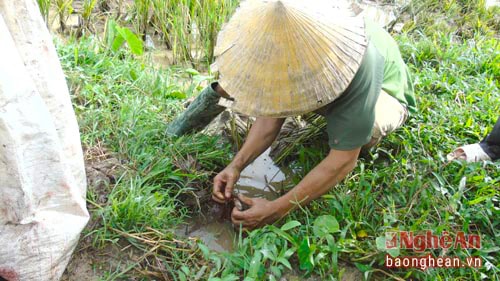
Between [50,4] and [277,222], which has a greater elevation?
[50,4]

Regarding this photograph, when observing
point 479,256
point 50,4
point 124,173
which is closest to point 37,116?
point 124,173

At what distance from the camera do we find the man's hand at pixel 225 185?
233 centimetres

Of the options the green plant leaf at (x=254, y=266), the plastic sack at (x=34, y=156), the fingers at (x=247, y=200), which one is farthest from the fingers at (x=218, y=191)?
the plastic sack at (x=34, y=156)

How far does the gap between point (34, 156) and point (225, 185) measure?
94 centimetres

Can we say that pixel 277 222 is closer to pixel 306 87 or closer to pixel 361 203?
pixel 361 203

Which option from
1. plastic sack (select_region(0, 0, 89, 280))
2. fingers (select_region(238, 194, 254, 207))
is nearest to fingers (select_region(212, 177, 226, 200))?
fingers (select_region(238, 194, 254, 207))

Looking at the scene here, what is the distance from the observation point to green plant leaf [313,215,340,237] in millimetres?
2150

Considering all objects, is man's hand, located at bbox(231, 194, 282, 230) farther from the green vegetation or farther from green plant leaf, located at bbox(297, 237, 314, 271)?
green plant leaf, located at bbox(297, 237, 314, 271)

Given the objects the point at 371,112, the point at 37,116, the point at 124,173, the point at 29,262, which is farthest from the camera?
the point at 124,173

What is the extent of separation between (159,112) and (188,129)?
251 mm

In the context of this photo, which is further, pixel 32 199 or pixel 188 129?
pixel 188 129

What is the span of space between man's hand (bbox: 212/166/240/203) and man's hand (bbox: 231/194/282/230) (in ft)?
0.29

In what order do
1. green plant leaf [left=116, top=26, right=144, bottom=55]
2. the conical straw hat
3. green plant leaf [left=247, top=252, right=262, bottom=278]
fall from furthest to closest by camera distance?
green plant leaf [left=116, top=26, right=144, bottom=55], green plant leaf [left=247, top=252, right=262, bottom=278], the conical straw hat

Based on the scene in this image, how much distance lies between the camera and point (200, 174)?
8.18 ft
